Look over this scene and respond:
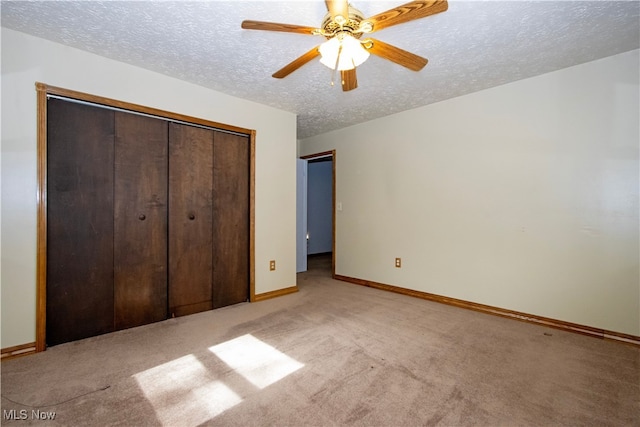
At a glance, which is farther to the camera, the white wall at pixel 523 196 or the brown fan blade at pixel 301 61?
the white wall at pixel 523 196

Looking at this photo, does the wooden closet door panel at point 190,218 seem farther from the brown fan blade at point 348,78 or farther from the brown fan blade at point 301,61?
the brown fan blade at point 348,78

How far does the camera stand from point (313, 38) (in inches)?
80.0

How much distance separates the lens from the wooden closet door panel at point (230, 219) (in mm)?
3004

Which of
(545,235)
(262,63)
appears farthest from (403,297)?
(262,63)

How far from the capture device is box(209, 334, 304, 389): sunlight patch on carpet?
5.77 feet

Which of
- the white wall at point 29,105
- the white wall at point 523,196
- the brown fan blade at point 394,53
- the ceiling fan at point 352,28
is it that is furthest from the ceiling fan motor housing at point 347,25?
the white wall at point 29,105

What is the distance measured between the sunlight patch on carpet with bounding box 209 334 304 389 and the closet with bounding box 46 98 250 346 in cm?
92

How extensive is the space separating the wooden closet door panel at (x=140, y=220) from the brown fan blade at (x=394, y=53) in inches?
79.4

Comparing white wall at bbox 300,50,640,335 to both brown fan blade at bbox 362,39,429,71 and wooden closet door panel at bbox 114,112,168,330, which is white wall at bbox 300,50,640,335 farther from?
wooden closet door panel at bbox 114,112,168,330

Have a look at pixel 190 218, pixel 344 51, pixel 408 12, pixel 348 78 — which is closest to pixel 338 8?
pixel 344 51

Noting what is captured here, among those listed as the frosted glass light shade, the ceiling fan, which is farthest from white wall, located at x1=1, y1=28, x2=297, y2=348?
the frosted glass light shade

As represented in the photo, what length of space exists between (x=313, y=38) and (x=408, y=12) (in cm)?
86

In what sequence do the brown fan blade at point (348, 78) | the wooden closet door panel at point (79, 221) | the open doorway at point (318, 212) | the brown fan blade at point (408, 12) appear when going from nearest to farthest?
1. the brown fan blade at point (408, 12)
2. the brown fan blade at point (348, 78)
3. the wooden closet door panel at point (79, 221)
4. the open doorway at point (318, 212)

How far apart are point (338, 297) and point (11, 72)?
338 cm
